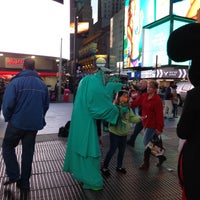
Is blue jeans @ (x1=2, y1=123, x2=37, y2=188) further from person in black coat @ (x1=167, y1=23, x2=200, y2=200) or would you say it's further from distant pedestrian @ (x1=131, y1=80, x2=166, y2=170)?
person in black coat @ (x1=167, y1=23, x2=200, y2=200)

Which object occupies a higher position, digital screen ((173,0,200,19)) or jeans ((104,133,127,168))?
digital screen ((173,0,200,19))

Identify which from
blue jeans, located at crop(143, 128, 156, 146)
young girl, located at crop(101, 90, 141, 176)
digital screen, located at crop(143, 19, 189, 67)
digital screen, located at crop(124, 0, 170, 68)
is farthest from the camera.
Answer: digital screen, located at crop(124, 0, 170, 68)

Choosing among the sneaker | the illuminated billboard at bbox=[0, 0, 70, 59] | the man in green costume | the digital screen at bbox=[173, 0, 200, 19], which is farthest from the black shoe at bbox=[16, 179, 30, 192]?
the digital screen at bbox=[173, 0, 200, 19]

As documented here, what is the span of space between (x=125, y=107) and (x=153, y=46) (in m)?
44.5

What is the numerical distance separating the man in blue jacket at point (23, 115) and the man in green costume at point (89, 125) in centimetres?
56

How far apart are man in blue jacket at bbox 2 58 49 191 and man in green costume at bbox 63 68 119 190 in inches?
22.2

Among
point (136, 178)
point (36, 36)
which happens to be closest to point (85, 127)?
point (136, 178)

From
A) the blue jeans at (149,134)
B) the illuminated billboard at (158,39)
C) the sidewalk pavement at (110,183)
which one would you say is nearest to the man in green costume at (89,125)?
the sidewalk pavement at (110,183)

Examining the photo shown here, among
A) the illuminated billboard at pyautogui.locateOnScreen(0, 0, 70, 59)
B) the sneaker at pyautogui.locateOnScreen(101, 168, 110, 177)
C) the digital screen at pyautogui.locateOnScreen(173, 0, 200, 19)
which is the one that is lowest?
the sneaker at pyautogui.locateOnScreen(101, 168, 110, 177)

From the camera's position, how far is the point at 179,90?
2434cm

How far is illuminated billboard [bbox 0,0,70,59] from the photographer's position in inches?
979

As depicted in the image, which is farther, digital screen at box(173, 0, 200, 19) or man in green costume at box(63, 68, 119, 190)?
digital screen at box(173, 0, 200, 19)

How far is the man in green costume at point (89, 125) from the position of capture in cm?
433

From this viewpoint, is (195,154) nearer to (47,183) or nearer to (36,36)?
(47,183)
